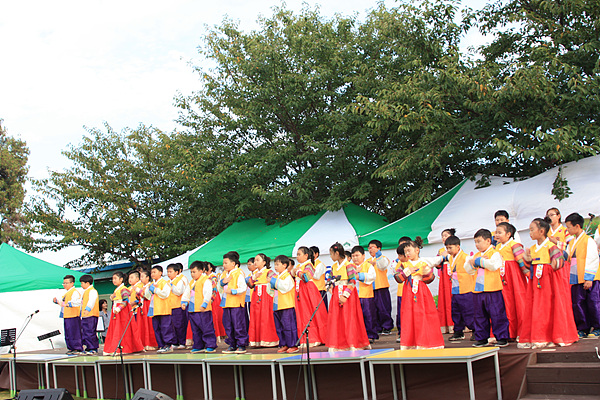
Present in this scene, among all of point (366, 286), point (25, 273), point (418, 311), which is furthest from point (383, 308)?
point (25, 273)

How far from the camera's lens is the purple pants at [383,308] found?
9055 mm

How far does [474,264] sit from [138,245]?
1260cm

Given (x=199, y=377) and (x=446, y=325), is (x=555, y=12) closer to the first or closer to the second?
(x=446, y=325)

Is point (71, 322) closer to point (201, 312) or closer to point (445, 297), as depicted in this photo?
point (201, 312)

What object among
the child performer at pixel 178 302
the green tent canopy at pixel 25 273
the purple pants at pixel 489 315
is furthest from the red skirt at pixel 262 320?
the green tent canopy at pixel 25 273

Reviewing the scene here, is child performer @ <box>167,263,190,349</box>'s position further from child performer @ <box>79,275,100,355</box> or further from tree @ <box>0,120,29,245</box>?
tree @ <box>0,120,29,245</box>

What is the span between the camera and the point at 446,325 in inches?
333

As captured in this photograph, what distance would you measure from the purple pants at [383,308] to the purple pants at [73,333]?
5.67 metres

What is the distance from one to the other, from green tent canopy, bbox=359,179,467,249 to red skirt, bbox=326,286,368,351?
3.26m

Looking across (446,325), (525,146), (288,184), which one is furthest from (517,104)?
(288,184)

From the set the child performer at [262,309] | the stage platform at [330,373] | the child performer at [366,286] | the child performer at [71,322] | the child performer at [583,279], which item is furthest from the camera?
the child performer at [71,322]

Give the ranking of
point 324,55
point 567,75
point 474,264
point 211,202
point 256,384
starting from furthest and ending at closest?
1. point 211,202
2. point 324,55
3. point 567,75
4. point 256,384
5. point 474,264

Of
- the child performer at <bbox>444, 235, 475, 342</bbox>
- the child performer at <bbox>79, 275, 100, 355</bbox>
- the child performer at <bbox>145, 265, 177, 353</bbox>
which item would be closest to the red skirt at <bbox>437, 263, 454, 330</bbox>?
the child performer at <bbox>444, 235, 475, 342</bbox>

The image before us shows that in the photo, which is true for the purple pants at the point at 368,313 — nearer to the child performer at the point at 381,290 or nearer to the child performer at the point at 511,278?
the child performer at the point at 381,290
